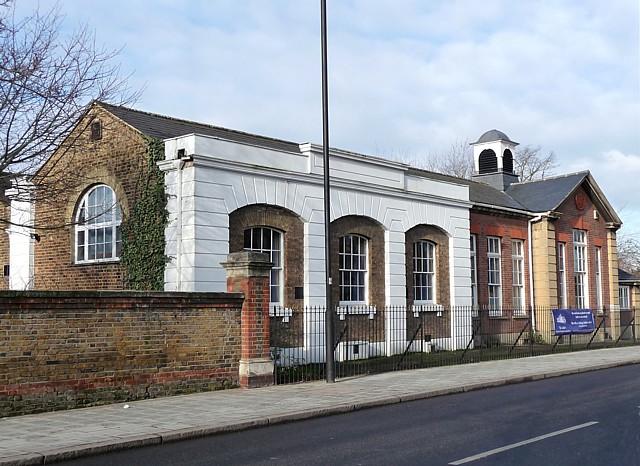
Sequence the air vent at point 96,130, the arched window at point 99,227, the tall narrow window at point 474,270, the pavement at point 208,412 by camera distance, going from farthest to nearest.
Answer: the tall narrow window at point 474,270, the air vent at point 96,130, the arched window at point 99,227, the pavement at point 208,412

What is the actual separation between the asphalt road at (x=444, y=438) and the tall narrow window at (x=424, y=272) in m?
10.3

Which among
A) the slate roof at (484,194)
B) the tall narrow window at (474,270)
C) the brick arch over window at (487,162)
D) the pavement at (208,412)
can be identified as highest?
the brick arch over window at (487,162)

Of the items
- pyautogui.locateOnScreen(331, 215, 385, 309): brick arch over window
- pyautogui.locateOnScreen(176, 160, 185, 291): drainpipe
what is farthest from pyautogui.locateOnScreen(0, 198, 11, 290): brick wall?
pyautogui.locateOnScreen(331, 215, 385, 309): brick arch over window

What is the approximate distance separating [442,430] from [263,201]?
9675 millimetres

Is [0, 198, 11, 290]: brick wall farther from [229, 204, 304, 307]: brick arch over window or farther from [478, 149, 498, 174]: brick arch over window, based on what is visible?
[478, 149, 498, 174]: brick arch over window

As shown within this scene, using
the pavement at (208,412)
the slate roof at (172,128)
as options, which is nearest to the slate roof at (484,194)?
the slate roof at (172,128)

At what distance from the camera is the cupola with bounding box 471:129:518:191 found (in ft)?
112

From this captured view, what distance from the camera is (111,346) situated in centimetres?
1227

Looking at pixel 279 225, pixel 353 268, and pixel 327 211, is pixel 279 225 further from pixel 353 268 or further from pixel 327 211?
pixel 327 211

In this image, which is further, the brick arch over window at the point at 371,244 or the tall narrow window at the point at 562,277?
the tall narrow window at the point at 562,277

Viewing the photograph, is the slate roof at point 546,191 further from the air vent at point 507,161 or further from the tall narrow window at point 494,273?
the tall narrow window at point 494,273

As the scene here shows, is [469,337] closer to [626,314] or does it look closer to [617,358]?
[617,358]

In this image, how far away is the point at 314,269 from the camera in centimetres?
1978

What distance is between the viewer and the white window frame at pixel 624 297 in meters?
36.2
